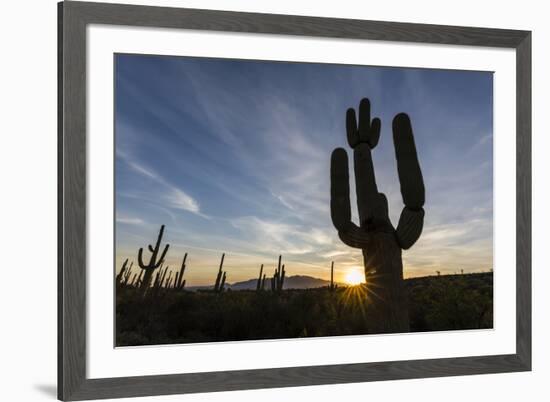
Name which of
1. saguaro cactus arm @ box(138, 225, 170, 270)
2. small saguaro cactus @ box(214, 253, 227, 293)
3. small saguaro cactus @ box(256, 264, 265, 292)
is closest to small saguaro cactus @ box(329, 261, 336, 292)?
small saguaro cactus @ box(256, 264, 265, 292)

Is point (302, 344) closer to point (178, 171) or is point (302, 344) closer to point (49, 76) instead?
point (178, 171)

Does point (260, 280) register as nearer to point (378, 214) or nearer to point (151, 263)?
point (151, 263)

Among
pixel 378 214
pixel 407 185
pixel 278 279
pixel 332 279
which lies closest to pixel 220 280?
pixel 278 279

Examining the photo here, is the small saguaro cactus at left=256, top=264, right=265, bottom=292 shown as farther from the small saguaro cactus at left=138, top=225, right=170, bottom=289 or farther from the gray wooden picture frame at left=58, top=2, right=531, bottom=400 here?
the small saguaro cactus at left=138, top=225, right=170, bottom=289

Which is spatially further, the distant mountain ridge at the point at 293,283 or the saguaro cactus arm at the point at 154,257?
the distant mountain ridge at the point at 293,283

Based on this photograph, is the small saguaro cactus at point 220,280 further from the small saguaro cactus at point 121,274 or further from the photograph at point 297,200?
the small saguaro cactus at point 121,274

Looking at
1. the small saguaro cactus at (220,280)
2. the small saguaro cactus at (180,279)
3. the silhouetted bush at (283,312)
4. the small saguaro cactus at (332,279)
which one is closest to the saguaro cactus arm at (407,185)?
the silhouetted bush at (283,312)
